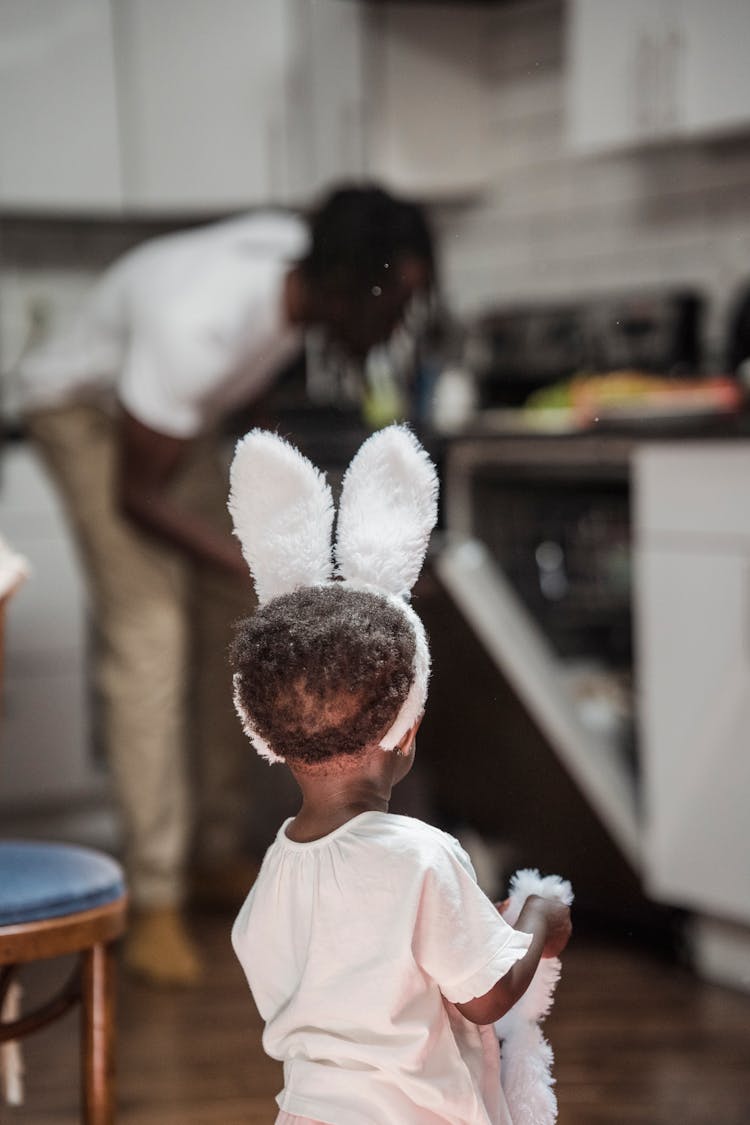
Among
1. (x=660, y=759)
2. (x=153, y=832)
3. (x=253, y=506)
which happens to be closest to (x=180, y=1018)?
(x=153, y=832)

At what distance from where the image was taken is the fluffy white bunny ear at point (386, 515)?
0.89 meters

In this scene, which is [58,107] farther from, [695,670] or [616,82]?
[695,670]

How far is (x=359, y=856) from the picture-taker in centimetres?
85

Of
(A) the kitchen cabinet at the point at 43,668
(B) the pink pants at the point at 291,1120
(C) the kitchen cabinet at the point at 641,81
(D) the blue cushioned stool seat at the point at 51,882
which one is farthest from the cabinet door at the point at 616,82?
(B) the pink pants at the point at 291,1120

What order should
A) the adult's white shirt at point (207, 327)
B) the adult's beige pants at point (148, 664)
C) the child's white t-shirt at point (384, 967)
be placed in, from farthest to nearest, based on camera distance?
1. the adult's beige pants at point (148, 664)
2. the adult's white shirt at point (207, 327)
3. the child's white t-shirt at point (384, 967)

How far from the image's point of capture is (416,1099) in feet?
2.78

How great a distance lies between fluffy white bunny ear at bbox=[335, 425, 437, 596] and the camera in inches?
35.0

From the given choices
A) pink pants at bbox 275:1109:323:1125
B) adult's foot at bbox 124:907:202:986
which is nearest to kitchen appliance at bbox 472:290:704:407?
adult's foot at bbox 124:907:202:986

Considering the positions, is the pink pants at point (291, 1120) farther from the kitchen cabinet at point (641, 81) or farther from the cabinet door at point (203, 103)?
the cabinet door at point (203, 103)

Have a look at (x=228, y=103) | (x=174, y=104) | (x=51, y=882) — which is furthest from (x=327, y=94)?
(x=51, y=882)

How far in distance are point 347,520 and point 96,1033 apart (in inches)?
23.5

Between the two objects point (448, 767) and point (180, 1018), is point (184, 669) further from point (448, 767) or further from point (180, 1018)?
point (448, 767)

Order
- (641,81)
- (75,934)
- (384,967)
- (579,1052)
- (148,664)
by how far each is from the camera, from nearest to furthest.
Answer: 1. (384,967)
2. (579,1052)
3. (75,934)
4. (148,664)
5. (641,81)

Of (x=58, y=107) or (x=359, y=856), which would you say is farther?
(x=58, y=107)
